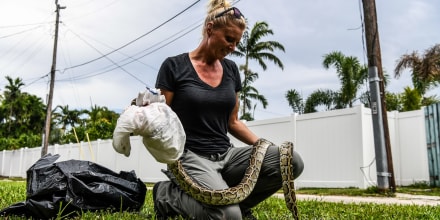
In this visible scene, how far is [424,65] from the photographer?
59.7 feet

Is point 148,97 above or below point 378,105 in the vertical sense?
below

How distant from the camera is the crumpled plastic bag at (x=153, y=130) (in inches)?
96.7

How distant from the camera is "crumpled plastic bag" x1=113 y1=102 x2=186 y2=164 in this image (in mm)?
2457

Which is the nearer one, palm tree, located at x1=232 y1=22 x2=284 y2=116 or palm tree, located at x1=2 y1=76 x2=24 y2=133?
palm tree, located at x1=232 y1=22 x2=284 y2=116

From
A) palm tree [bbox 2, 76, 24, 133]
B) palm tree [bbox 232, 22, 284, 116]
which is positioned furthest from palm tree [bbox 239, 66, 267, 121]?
palm tree [bbox 2, 76, 24, 133]

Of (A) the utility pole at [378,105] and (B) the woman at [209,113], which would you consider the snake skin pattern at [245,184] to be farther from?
(A) the utility pole at [378,105]

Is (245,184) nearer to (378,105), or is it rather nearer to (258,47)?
(378,105)

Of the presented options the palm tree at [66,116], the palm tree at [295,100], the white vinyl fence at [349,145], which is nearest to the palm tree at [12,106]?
the palm tree at [66,116]

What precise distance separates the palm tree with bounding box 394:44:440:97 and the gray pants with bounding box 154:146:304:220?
16.8m

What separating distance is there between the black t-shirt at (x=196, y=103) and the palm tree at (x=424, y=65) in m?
16.9

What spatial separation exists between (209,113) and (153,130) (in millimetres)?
926

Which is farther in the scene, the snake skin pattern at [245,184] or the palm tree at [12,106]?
the palm tree at [12,106]

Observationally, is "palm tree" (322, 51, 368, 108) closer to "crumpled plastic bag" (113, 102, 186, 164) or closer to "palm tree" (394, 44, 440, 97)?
"palm tree" (394, 44, 440, 97)

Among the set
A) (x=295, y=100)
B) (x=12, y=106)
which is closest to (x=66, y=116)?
(x=12, y=106)
